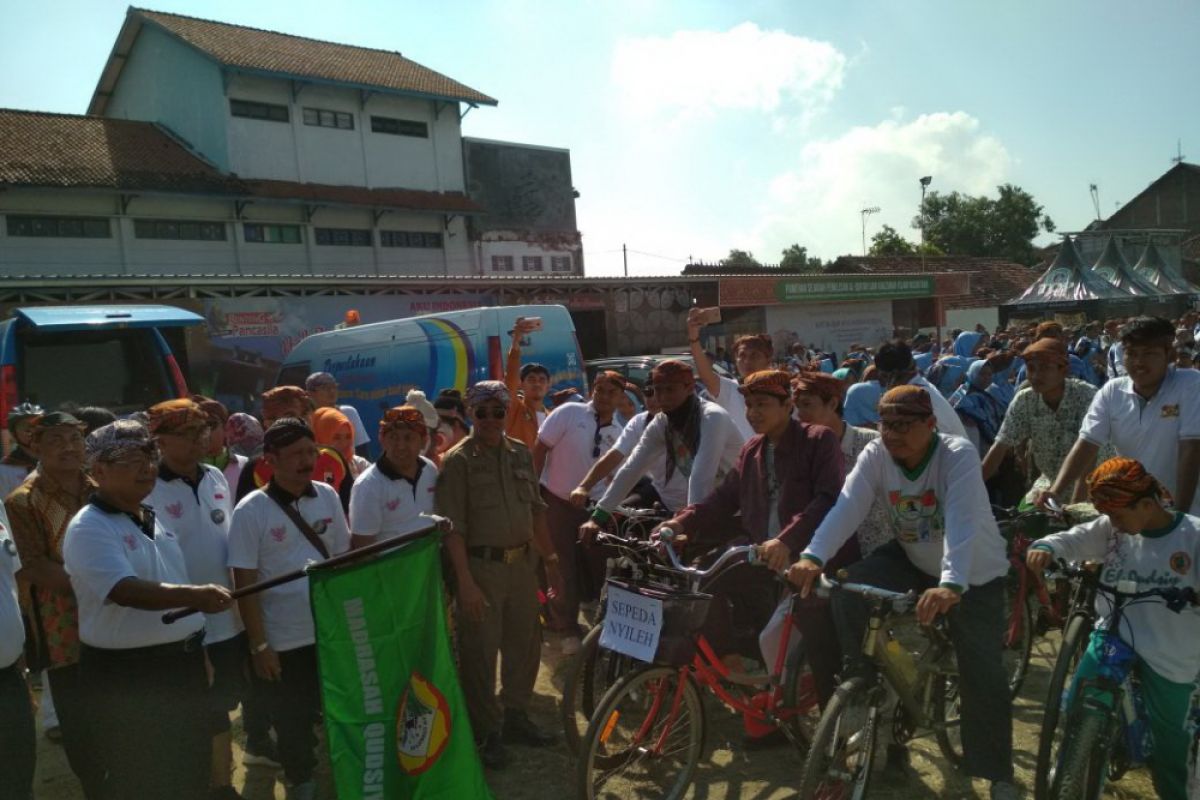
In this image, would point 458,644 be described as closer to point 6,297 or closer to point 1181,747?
point 1181,747

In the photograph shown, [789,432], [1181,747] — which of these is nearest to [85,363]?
[789,432]

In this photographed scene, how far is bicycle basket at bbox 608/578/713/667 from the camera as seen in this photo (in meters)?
3.48

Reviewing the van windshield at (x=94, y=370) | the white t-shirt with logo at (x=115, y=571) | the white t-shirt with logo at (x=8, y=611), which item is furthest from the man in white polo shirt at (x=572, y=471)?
the van windshield at (x=94, y=370)

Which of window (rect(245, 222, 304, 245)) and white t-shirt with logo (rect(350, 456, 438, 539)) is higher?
window (rect(245, 222, 304, 245))

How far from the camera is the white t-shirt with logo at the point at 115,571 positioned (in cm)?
285

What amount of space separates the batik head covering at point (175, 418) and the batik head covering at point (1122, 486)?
3.70 metres

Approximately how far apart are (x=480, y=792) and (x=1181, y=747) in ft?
8.63

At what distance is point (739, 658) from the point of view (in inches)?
161

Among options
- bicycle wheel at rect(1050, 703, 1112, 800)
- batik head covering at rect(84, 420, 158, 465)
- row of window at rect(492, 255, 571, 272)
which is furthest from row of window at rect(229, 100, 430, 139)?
bicycle wheel at rect(1050, 703, 1112, 800)

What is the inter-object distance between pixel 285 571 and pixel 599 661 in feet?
4.90

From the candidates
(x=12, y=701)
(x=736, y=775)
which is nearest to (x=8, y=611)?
(x=12, y=701)

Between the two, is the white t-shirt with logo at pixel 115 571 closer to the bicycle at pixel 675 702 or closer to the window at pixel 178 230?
the bicycle at pixel 675 702

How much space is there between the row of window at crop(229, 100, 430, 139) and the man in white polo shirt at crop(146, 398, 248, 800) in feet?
86.3

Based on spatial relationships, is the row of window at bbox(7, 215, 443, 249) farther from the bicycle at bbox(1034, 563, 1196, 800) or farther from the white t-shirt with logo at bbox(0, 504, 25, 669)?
the bicycle at bbox(1034, 563, 1196, 800)
